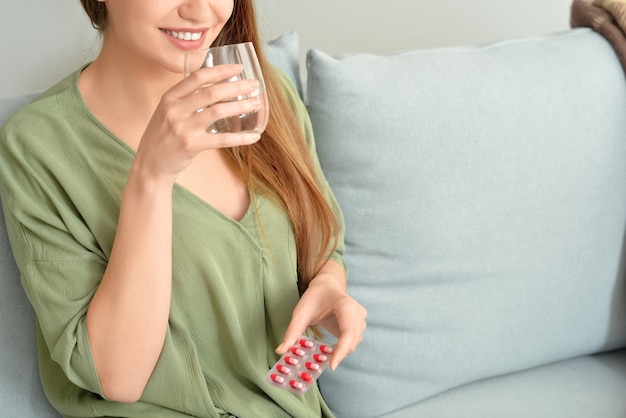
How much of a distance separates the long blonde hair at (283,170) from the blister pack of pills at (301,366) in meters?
0.24

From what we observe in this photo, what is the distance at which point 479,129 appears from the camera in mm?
1508

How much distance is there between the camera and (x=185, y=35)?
1.12 m

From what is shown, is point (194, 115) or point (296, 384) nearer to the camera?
point (194, 115)

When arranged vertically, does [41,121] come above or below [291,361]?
above

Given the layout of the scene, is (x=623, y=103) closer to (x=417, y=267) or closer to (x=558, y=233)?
(x=558, y=233)

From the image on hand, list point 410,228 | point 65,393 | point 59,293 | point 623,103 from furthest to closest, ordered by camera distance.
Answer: point 623,103
point 410,228
point 65,393
point 59,293

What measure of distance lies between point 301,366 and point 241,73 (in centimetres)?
36

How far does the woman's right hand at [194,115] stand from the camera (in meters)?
0.92

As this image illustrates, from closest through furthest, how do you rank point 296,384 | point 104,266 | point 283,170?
point 296,384 → point 104,266 → point 283,170

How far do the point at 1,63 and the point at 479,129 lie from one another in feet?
2.83

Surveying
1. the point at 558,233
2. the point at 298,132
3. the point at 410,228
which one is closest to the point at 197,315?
the point at 298,132

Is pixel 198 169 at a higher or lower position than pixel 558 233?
higher

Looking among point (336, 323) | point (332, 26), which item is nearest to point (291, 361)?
point (336, 323)

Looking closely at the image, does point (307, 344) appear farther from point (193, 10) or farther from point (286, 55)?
point (286, 55)
